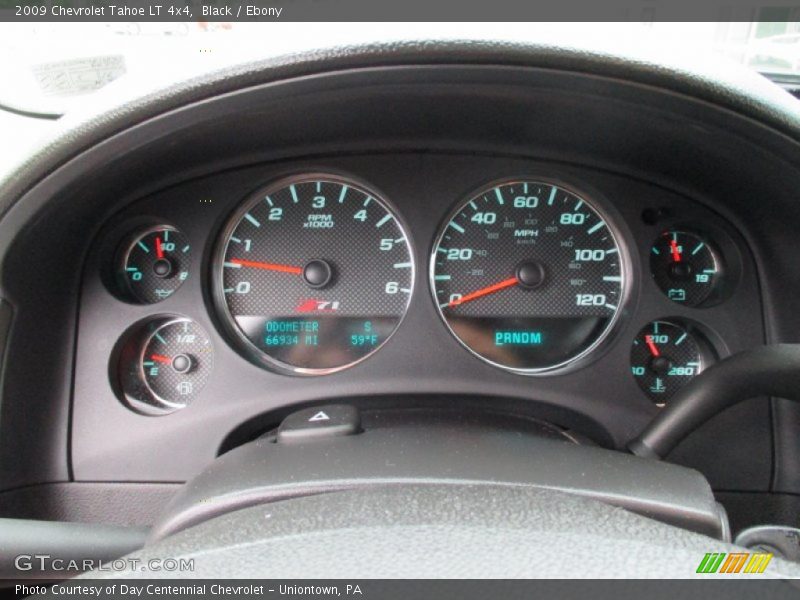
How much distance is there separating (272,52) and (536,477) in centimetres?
103

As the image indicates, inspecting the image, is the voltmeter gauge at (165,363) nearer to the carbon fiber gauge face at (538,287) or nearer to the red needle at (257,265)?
the red needle at (257,265)

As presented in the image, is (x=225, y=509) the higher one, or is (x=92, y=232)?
(x=92, y=232)

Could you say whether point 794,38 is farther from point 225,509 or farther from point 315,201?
point 225,509

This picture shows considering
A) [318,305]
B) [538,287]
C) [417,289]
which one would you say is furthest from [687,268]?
[318,305]

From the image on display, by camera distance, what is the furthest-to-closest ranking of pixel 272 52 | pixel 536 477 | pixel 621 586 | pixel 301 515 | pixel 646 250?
pixel 646 250
pixel 272 52
pixel 536 477
pixel 301 515
pixel 621 586

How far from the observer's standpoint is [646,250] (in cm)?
230

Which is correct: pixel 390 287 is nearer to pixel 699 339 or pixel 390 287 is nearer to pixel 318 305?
pixel 318 305

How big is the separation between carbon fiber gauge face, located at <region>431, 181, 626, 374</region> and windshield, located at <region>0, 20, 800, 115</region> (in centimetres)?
66

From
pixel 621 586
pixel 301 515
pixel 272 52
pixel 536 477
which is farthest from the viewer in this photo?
pixel 272 52

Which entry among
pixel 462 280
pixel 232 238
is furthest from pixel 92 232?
pixel 462 280
